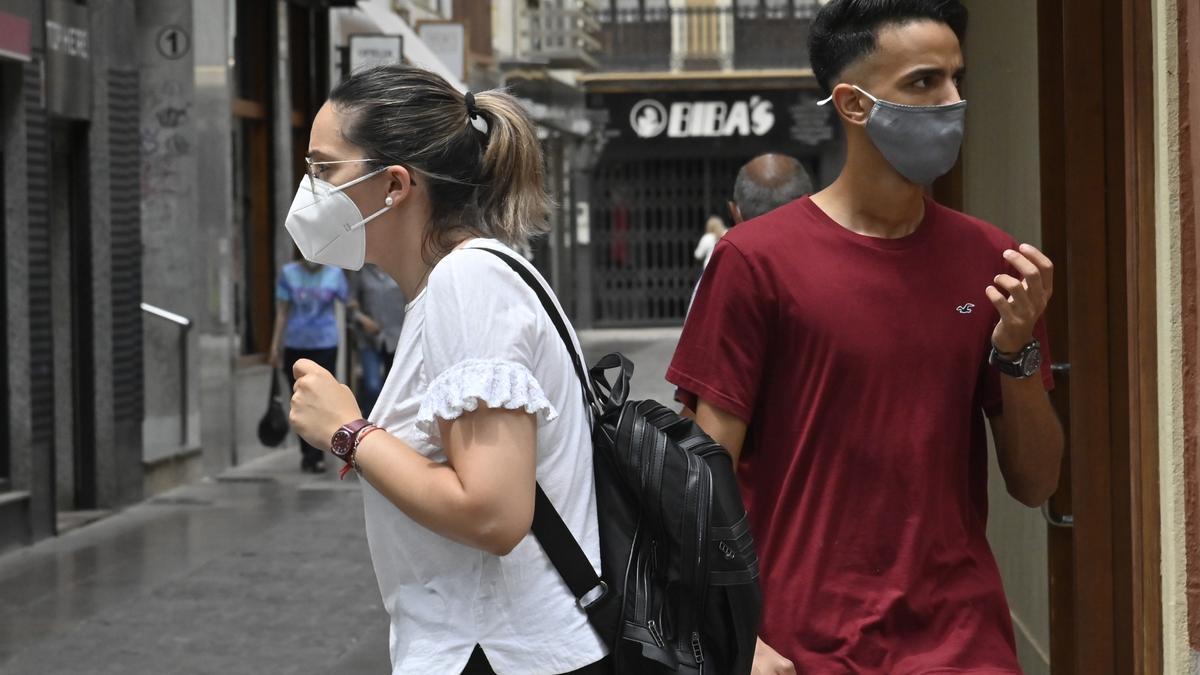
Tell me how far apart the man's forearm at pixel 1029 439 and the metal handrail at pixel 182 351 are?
34.2 feet

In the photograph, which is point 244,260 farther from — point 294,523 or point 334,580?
point 334,580

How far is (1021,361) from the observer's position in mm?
2822

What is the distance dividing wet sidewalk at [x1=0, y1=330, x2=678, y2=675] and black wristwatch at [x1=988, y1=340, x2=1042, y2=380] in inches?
175

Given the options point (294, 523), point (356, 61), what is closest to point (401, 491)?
point (294, 523)

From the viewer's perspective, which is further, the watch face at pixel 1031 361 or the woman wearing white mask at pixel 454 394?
the watch face at pixel 1031 361

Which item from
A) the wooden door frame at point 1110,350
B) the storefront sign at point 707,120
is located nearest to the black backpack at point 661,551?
the wooden door frame at point 1110,350

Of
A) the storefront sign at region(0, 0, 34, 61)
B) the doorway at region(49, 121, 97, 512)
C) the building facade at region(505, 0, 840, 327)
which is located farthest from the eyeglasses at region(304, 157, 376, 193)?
the building facade at region(505, 0, 840, 327)

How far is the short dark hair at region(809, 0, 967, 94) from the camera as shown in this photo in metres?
2.92

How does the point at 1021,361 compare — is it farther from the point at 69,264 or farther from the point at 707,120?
the point at 707,120

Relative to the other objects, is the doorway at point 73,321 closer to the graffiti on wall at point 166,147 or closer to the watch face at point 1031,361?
the graffiti on wall at point 166,147

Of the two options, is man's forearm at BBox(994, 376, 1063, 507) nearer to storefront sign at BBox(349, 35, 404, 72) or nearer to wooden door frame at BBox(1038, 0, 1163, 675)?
wooden door frame at BBox(1038, 0, 1163, 675)

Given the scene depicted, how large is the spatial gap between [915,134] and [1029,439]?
51 cm

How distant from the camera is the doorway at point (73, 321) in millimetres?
11492

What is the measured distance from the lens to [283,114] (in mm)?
16156
